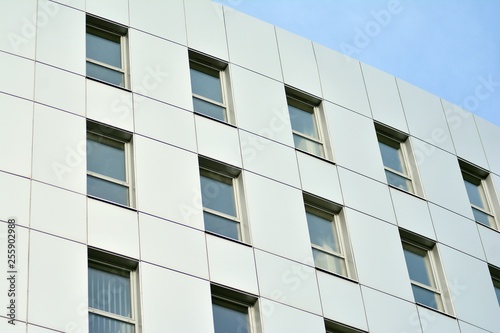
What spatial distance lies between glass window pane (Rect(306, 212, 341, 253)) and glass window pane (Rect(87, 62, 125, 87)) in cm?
526

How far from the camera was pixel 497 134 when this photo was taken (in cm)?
3148

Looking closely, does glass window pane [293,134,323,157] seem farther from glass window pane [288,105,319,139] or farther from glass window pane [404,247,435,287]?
glass window pane [404,247,435,287]

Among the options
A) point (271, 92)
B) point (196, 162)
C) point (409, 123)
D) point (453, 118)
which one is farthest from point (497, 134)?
point (196, 162)

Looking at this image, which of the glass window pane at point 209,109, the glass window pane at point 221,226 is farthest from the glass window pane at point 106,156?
the glass window pane at point 209,109

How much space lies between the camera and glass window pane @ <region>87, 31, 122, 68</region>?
24.6m

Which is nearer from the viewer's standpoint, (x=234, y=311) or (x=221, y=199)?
(x=234, y=311)

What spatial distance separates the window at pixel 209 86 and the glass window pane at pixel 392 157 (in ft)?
15.7

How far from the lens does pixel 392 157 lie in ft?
92.8

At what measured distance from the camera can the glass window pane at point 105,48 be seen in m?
24.6

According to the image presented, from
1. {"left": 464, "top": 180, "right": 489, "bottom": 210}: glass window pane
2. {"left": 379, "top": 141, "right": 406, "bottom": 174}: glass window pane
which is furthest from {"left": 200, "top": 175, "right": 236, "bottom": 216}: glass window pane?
{"left": 464, "top": 180, "right": 489, "bottom": 210}: glass window pane

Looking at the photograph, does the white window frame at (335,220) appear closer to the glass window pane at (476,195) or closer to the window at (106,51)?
the window at (106,51)

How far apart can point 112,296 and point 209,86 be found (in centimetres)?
716

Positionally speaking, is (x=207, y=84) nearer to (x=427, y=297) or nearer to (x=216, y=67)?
(x=216, y=67)

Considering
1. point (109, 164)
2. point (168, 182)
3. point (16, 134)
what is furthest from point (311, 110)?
point (16, 134)
